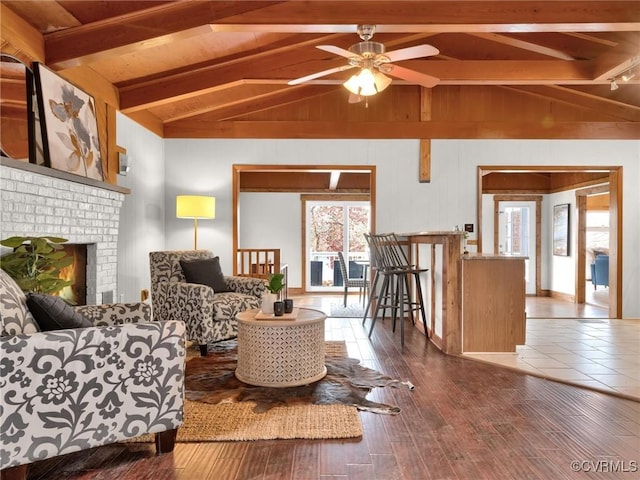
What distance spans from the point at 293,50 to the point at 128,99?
179cm

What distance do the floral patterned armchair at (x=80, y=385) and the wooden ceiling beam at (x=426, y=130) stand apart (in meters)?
3.97

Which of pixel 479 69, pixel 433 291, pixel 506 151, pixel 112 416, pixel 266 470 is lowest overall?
pixel 266 470

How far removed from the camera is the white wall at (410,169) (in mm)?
5469

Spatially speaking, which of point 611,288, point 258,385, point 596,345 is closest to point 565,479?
point 258,385

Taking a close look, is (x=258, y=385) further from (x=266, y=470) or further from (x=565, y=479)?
(x=565, y=479)

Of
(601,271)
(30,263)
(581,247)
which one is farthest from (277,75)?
(601,271)

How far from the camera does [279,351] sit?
279 cm

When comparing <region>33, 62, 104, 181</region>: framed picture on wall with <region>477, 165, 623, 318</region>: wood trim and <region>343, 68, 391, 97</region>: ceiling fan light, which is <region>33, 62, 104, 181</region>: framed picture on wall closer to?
<region>343, 68, 391, 97</region>: ceiling fan light

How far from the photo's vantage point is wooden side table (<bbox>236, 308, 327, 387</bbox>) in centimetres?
279

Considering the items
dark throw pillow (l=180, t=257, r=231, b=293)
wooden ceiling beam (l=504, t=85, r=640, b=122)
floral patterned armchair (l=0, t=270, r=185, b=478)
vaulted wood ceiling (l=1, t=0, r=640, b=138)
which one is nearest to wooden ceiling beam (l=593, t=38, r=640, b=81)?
vaulted wood ceiling (l=1, t=0, r=640, b=138)

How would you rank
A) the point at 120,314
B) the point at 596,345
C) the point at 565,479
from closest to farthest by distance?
1. the point at 565,479
2. the point at 120,314
3. the point at 596,345

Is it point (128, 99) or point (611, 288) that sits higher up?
point (128, 99)

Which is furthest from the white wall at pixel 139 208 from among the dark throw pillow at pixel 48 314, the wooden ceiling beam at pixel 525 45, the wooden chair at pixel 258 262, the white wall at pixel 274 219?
the wooden ceiling beam at pixel 525 45

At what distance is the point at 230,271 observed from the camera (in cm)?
550
